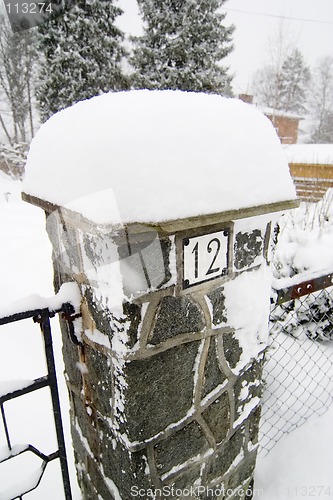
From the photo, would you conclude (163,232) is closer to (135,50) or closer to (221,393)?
(221,393)

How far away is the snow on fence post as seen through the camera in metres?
0.83

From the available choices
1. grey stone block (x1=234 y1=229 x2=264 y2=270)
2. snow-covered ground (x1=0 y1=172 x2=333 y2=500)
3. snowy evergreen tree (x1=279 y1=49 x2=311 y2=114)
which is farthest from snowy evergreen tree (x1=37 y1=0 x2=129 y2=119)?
snowy evergreen tree (x1=279 y1=49 x2=311 y2=114)

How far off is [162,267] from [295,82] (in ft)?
106

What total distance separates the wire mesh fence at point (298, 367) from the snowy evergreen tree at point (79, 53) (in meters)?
12.5

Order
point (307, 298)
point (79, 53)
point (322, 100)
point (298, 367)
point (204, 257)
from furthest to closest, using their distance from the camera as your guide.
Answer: point (322, 100)
point (79, 53)
point (307, 298)
point (298, 367)
point (204, 257)

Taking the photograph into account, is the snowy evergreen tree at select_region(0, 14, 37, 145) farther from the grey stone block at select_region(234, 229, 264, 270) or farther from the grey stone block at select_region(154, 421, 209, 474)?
the grey stone block at select_region(154, 421, 209, 474)

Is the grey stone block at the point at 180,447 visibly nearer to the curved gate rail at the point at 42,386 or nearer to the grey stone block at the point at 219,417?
the grey stone block at the point at 219,417

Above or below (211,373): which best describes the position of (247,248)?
above

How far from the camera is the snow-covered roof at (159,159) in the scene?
803 millimetres

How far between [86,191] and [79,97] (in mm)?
13701

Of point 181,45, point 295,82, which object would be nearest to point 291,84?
point 295,82

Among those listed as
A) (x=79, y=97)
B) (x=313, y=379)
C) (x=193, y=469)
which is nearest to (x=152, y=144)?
(x=193, y=469)

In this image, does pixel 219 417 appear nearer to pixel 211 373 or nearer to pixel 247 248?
pixel 211 373

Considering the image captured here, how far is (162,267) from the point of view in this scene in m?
0.92
